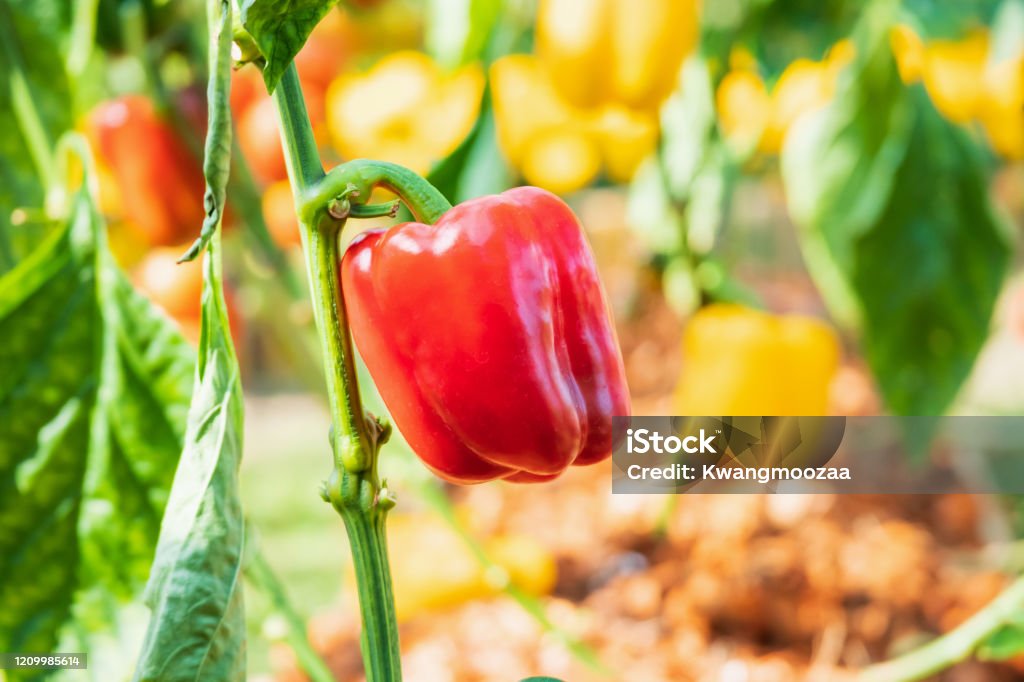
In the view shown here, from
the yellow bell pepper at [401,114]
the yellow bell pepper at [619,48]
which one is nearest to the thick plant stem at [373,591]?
the yellow bell pepper at [619,48]

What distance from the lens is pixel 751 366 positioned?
0.93m

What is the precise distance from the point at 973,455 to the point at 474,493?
58 centimetres

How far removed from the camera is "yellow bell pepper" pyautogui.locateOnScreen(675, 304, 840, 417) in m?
0.92

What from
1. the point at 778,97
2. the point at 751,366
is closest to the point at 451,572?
the point at 751,366

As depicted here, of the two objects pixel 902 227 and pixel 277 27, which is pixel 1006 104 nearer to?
pixel 902 227

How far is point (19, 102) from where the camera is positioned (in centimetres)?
58

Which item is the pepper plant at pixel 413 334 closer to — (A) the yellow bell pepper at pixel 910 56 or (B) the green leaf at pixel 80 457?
(B) the green leaf at pixel 80 457

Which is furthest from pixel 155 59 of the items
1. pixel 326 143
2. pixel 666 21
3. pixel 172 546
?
pixel 172 546

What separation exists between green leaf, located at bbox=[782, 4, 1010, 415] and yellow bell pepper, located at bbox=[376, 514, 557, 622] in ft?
1.13

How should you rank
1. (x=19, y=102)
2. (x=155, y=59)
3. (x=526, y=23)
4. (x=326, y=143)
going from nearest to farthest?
(x=19, y=102)
(x=155, y=59)
(x=326, y=143)
(x=526, y=23)

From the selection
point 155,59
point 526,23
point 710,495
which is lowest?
point 710,495

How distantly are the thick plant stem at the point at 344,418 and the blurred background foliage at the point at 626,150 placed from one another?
0.22 m

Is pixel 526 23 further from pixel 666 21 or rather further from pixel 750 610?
pixel 750 610

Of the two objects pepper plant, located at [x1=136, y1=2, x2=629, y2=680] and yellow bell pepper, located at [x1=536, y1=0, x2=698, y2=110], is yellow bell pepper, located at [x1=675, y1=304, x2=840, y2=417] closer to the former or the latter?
yellow bell pepper, located at [x1=536, y1=0, x2=698, y2=110]
